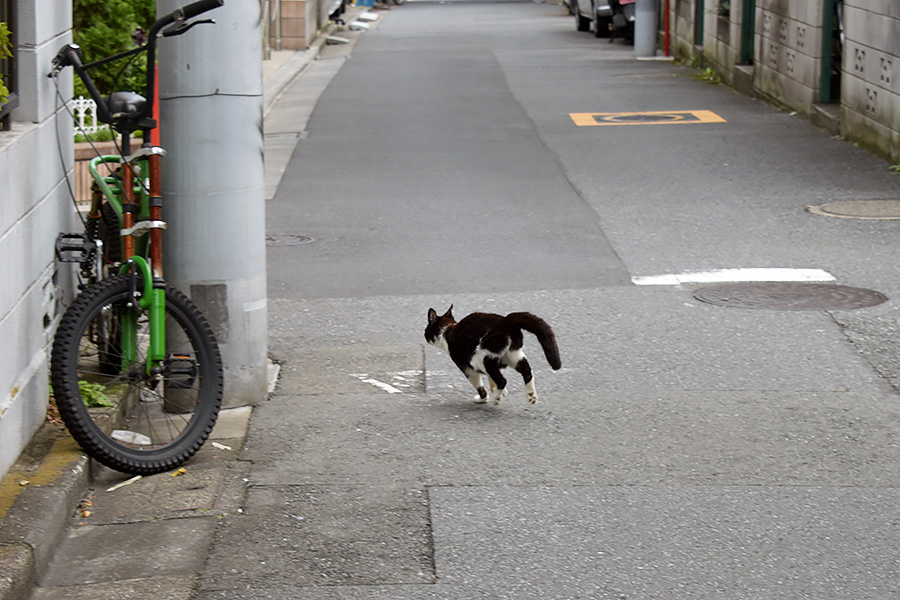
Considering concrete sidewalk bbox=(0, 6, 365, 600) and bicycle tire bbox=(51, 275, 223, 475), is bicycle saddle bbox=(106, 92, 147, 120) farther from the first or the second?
concrete sidewalk bbox=(0, 6, 365, 600)

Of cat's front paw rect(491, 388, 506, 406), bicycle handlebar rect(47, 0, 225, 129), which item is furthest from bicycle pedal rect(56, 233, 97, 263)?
cat's front paw rect(491, 388, 506, 406)

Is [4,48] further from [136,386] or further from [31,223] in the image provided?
[136,386]

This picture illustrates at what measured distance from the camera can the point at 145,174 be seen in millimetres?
6203

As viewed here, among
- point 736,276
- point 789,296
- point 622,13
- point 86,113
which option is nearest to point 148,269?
point 789,296

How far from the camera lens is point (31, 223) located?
5.65 m

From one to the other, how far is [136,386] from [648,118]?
13062 millimetres

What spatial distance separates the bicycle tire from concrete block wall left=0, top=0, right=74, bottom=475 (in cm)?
19

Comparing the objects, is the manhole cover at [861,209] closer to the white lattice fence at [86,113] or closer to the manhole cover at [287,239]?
the manhole cover at [287,239]

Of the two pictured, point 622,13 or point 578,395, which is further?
point 622,13

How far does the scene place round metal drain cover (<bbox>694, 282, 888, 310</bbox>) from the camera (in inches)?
329

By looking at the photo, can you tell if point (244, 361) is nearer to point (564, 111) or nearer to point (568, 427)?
point (568, 427)

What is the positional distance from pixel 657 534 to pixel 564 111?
14.8m

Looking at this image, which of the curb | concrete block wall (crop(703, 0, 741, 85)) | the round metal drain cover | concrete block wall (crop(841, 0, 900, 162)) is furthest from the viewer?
concrete block wall (crop(703, 0, 741, 85))

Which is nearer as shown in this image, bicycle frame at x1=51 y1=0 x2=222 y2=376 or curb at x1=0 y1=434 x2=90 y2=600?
curb at x1=0 y1=434 x2=90 y2=600
